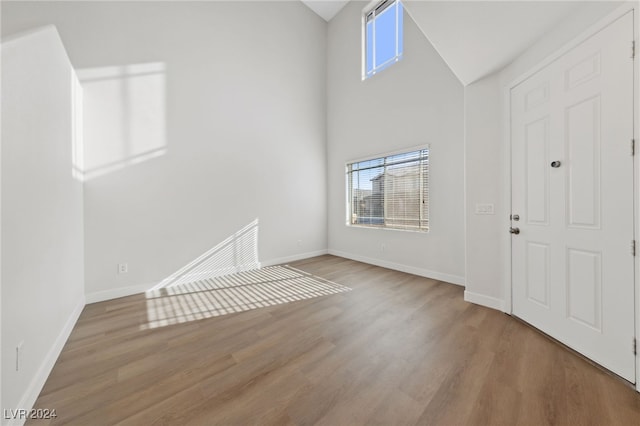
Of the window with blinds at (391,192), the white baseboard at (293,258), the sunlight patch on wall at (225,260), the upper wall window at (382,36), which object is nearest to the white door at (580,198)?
the window with blinds at (391,192)

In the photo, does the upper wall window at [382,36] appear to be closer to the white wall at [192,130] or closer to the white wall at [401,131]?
the white wall at [401,131]

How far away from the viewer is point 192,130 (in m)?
3.72

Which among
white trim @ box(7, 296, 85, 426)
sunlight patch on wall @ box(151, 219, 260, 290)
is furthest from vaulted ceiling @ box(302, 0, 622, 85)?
white trim @ box(7, 296, 85, 426)

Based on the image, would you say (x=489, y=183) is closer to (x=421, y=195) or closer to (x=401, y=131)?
(x=421, y=195)

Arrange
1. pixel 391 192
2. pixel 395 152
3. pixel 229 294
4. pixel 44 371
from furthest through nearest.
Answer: pixel 391 192 < pixel 395 152 < pixel 229 294 < pixel 44 371

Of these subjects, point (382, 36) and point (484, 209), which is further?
point (382, 36)

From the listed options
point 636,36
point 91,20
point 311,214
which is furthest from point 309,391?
point 91,20

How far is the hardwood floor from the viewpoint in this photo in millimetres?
1314

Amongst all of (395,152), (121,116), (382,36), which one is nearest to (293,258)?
(395,152)

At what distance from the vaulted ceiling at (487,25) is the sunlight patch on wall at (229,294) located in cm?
317

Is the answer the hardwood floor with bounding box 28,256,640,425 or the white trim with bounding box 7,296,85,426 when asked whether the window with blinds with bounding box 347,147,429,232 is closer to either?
the hardwood floor with bounding box 28,256,640,425

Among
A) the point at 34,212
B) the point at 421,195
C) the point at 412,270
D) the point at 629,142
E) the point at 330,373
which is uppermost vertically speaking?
the point at 629,142

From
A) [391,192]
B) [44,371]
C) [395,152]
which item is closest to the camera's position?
[44,371]

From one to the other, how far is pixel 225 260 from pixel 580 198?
452 centimetres
